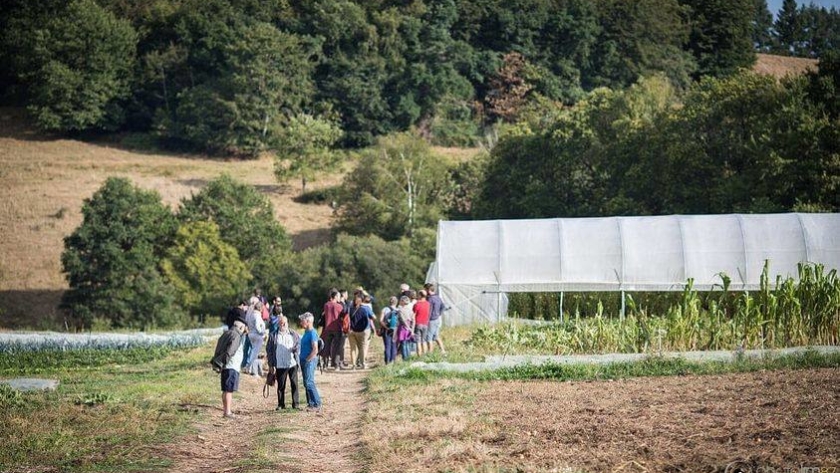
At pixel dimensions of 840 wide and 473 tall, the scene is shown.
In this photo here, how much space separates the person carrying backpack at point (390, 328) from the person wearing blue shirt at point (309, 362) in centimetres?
715

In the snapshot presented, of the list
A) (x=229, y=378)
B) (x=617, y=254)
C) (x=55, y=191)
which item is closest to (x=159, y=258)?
(x=55, y=191)

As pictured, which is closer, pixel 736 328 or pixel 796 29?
pixel 736 328

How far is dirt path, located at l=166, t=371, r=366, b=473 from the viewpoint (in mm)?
12781

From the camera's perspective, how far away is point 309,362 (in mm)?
18188

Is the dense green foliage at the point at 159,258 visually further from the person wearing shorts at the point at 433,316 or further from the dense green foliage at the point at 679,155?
the person wearing shorts at the point at 433,316

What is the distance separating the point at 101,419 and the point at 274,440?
285cm

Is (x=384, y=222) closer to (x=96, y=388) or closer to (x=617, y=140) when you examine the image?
(x=617, y=140)

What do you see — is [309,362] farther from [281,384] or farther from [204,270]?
[204,270]

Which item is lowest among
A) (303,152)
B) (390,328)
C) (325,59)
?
(390,328)

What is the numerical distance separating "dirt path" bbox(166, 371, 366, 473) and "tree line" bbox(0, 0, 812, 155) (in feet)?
221

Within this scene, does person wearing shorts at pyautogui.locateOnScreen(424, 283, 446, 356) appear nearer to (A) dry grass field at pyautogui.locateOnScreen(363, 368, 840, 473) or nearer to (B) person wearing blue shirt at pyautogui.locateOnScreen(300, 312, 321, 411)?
(A) dry grass field at pyautogui.locateOnScreen(363, 368, 840, 473)

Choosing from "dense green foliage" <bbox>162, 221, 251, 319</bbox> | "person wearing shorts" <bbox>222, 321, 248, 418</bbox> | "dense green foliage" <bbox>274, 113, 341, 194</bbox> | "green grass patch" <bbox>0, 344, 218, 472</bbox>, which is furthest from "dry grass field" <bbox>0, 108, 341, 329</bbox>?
"person wearing shorts" <bbox>222, 321, 248, 418</bbox>

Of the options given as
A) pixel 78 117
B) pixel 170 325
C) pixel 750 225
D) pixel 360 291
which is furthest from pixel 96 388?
pixel 78 117

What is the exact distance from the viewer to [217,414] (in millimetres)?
17328
